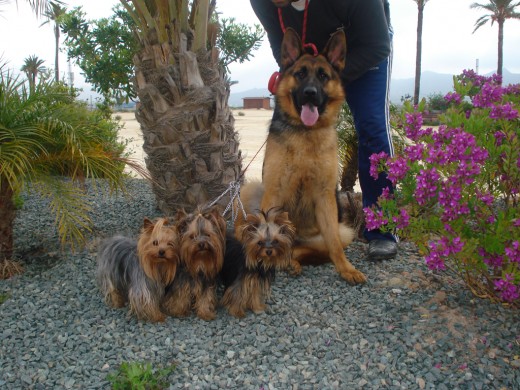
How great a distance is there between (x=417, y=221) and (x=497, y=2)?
39701 mm

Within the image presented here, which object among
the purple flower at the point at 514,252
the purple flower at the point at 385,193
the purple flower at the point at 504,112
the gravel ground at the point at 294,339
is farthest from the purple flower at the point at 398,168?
the gravel ground at the point at 294,339

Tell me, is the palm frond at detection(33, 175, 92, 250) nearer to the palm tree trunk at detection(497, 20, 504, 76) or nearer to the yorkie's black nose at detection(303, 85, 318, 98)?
the yorkie's black nose at detection(303, 85, 318, 98)

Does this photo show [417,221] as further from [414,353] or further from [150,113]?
[150,113]

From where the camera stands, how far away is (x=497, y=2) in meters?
36.7

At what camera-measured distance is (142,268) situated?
368 centimetres

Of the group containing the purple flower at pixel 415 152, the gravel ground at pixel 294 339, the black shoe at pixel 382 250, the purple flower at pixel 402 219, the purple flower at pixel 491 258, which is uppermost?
the purple flower at pixel 415 152

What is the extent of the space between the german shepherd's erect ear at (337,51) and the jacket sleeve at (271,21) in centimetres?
63

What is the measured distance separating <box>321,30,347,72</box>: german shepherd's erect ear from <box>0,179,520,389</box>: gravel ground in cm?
192

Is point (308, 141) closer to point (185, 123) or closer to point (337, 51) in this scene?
point (337, 51)

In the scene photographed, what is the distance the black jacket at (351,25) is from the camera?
14.6ft

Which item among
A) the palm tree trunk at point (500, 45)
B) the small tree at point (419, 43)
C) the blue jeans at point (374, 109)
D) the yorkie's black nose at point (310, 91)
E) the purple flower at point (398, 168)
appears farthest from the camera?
the palm tree trunk at point (500, 45)

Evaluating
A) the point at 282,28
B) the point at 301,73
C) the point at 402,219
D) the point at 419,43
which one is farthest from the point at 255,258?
the point at 419,43

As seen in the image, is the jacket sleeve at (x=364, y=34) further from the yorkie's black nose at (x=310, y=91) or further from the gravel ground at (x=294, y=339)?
the gravel ground at (x=294, y=339)

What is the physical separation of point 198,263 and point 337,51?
225 centimetres
